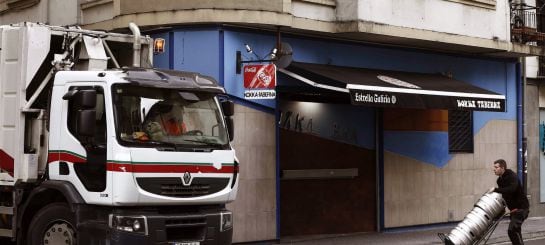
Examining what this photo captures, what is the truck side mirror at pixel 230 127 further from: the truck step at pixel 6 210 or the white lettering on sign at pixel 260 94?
the truck step at pixel 6 210

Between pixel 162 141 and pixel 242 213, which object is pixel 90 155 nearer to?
pixel 162 141

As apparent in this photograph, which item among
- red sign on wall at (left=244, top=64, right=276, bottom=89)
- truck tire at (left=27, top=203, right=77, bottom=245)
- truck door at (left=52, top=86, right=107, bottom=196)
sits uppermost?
red sign on wall at (left=244, top=64, right=276, bottom=89)

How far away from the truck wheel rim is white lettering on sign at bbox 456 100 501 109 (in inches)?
328

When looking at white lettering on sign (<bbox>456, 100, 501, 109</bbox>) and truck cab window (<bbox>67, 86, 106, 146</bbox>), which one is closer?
Answer: truck cab window (<bbox>67, 86, 106, 146</bbox>)

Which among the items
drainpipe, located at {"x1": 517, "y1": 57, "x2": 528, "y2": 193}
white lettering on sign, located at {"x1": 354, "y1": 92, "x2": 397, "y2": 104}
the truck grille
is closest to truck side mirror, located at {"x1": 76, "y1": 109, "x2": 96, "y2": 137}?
the truck grille

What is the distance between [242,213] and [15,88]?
489 cm

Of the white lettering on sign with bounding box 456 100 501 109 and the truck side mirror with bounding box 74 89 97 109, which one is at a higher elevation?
the white lettering on sign with bounding box 456 100 501 109

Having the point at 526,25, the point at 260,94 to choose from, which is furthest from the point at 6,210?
the point at 526,25

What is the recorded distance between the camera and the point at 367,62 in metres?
15.9

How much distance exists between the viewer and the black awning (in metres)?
13.3

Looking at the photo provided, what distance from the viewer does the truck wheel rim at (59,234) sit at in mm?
9672

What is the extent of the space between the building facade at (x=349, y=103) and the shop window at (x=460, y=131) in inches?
1.3

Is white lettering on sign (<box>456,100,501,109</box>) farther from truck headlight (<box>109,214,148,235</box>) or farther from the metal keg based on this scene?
truck headlight (<box>109,214,148,235</box>)

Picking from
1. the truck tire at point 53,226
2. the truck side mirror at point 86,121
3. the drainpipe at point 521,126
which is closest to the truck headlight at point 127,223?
the truck tire at point 53,226
